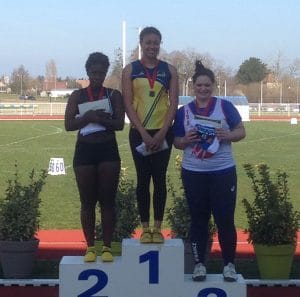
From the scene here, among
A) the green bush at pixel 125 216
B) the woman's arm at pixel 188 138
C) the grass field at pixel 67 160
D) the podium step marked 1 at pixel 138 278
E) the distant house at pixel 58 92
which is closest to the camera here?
the podium step marked 1 at pixel 138 278

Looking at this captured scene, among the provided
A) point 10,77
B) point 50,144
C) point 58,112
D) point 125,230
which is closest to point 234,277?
point 125,230

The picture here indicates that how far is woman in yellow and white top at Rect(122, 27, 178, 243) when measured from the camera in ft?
19.0

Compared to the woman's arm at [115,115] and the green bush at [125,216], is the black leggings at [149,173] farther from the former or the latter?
the green bush at [125,216]

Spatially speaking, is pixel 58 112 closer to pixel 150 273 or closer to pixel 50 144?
pixel 50 144

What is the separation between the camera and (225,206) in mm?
5723

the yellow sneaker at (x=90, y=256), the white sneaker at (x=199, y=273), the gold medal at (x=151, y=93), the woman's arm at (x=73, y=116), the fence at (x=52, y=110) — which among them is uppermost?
the gold medal at (x=151, y=93)

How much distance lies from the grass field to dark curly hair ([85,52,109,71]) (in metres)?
4.93

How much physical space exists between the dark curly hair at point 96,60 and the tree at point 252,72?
90432mm

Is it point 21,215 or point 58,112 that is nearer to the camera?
point 21,215

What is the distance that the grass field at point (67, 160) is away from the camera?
38.9 ft

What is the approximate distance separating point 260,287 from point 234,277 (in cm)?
96

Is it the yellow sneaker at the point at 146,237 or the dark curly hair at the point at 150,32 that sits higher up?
the dark curly hair at the point at 150,32

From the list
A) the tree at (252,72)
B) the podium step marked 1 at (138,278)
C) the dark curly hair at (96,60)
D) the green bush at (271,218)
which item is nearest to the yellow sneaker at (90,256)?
the podium step marked 1 at (138,278)

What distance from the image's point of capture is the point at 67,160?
2036 cm
